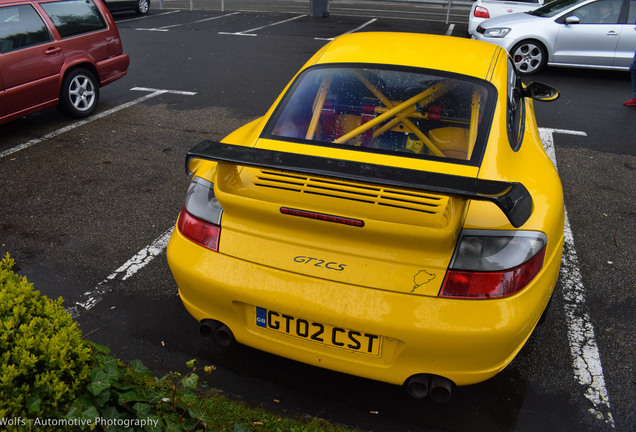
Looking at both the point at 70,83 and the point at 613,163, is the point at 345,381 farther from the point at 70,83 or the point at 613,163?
the point at 70,83

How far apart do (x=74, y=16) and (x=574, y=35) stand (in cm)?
807

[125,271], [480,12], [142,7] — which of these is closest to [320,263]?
[125,271]

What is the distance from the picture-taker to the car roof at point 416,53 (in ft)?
10.4

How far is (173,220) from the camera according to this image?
457 cm

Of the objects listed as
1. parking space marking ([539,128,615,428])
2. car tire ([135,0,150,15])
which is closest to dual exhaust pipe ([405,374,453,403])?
parking space marking ([539,128,615,428])

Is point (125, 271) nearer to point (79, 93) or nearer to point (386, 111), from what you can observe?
point (386, 111)

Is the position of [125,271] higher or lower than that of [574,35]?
lower

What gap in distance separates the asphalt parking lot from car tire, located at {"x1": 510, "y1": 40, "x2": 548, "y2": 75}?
489mm

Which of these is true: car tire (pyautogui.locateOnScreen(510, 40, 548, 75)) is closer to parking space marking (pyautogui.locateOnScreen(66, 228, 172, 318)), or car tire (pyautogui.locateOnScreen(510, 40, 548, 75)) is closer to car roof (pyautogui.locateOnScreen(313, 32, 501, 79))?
car roof (pyautogui.locateOnScreen(313, 32, 501, 79))

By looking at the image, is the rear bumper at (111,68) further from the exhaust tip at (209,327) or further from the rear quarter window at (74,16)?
the exhaust tip at (209,327)

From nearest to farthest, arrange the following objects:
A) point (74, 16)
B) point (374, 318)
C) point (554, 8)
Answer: point (374, 318)
point (74, 16)
point (554, 8)

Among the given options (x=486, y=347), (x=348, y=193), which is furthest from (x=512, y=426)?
(x=348, y=193)

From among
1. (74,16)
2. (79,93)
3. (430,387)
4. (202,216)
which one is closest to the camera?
(430,387)

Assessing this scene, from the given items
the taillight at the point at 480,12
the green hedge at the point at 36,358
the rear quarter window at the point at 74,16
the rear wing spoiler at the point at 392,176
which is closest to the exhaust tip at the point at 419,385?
the rear wing spoiler at the point at 392,176
